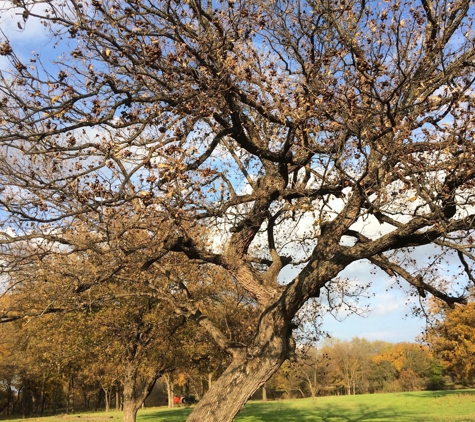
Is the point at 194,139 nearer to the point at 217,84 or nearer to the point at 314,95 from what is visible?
the point at 217,84

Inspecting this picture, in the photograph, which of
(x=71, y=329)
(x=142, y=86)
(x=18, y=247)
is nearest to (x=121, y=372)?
(x=71, y=329)

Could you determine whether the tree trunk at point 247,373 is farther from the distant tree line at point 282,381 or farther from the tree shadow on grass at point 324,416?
the distant tree line at point 282,381

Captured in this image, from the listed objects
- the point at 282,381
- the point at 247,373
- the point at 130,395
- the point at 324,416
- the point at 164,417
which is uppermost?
the point at 247,373

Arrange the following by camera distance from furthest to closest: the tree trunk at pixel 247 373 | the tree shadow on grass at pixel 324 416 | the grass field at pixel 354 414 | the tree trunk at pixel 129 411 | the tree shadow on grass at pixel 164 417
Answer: the tree shadow on grass at pixel 164 417
the tree shadow on grass at pixel 324 416
the grass field at pixel 354 414
the tree trunk at pixel 129 411
the tree trunk at pixel 247 373

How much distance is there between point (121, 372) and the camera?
67.6 ft

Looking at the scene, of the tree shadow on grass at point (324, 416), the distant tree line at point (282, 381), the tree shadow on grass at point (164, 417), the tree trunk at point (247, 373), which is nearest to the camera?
the tree trunk at point (247, 373)

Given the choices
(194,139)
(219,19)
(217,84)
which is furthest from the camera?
(194,139)

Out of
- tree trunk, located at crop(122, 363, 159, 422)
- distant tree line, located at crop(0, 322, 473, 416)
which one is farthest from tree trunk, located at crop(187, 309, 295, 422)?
distant tree line, located at crop(0, 322, 473, 416)

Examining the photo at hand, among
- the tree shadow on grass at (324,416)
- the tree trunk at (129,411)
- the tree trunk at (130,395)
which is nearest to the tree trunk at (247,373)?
the tree trunk at (130,395)

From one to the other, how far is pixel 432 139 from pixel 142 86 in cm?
539

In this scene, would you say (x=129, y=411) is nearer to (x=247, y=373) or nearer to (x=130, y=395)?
(x=130, y=395)

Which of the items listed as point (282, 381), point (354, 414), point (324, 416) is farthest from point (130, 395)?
point (282, 381)

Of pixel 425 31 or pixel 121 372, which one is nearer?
pixel 425 31

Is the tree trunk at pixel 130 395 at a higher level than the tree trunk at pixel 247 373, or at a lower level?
lower
